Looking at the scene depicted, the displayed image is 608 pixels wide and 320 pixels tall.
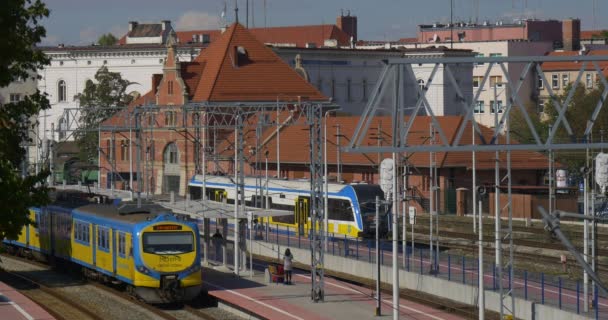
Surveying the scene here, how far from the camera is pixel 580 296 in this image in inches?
1369

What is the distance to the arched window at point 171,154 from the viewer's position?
91000mm

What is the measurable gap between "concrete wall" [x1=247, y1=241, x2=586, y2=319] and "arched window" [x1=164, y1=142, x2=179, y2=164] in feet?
116

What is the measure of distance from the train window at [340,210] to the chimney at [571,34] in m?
83.2

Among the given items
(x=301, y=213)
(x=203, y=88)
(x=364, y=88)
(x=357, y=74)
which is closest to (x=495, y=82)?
(x=301, y=213)

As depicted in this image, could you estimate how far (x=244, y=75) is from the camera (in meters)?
94.6

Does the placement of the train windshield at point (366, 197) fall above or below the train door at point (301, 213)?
above

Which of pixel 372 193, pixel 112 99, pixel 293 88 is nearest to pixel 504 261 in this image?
pixel 372 193

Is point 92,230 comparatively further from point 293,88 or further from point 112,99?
point 112,99

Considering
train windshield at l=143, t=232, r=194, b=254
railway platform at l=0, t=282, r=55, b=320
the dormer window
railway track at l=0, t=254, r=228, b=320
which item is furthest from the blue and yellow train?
the dormer window

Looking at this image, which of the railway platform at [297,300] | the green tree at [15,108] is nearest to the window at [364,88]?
the railway platform at [297,300]

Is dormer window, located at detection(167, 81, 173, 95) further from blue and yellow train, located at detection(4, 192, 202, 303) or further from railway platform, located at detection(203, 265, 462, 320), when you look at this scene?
railway platform, located at detection(203, 265, 462, 320)

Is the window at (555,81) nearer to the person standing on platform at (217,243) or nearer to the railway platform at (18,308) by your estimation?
the person standing on platform at (217,243)

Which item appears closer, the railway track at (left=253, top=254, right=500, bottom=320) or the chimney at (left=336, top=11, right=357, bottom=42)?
Answer: the railway track at (left=253, top=254, right=500, bottom=320)

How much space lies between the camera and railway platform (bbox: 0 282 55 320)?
108 ft
